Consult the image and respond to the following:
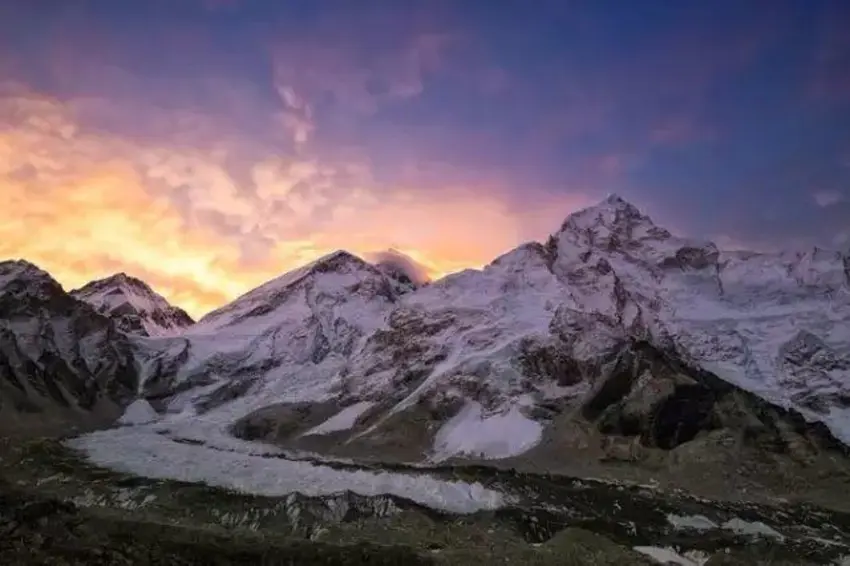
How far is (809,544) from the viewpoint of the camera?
6206 inches

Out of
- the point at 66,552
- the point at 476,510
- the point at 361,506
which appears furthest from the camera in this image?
the point at 476,510

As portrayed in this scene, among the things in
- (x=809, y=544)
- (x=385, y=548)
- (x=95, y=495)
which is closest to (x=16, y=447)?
(x=95, y=495)

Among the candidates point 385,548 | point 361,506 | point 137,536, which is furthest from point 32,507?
point 361,506

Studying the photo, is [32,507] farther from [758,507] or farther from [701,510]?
[758,507]

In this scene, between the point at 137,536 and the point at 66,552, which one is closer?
the point at 66,552

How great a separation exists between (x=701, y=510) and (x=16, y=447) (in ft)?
498

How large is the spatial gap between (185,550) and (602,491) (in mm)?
127651

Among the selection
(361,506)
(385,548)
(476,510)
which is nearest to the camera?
(385,548)

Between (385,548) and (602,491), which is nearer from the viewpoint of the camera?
(385,548)

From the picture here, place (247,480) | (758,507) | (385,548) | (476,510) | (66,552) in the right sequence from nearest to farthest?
(66,552) < (385,548) < (476,510) < (247,480) < (758,507)

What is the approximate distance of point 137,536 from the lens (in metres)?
91.9

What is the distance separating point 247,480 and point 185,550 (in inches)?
3723

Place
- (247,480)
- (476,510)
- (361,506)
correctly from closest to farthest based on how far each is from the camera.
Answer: (361,506) → (476,510) → (247,480)

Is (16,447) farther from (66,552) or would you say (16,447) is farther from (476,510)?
(66,552)
